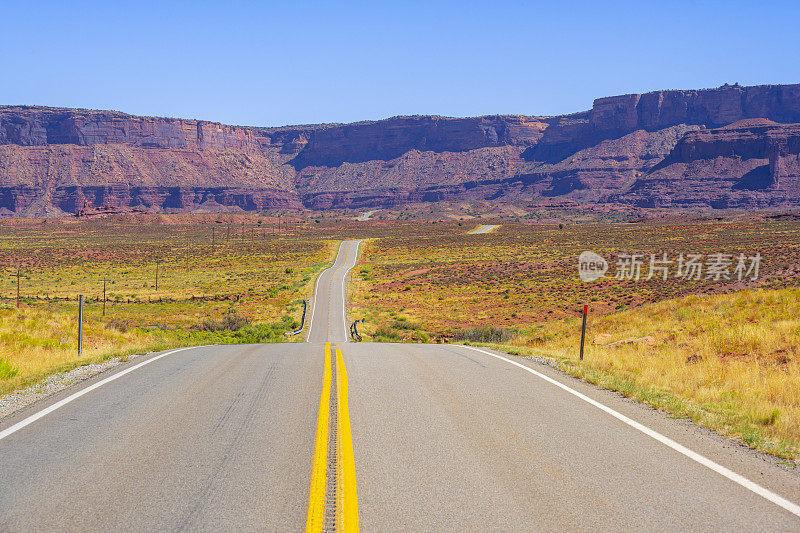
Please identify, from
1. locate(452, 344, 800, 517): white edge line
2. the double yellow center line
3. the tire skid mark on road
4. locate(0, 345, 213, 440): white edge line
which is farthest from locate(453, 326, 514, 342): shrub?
the double yellow center line

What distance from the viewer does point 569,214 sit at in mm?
180000

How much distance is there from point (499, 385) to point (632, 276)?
48760 mm

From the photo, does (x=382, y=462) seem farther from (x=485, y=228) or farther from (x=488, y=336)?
(x=485, y=228)

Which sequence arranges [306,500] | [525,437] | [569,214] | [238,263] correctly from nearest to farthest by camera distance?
1. [306,500]
2. [525,437]
3. [238,263]
4. [569,214]

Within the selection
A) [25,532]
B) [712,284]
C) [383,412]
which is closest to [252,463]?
[25,532]

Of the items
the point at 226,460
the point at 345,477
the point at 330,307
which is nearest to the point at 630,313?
the point at 345,477

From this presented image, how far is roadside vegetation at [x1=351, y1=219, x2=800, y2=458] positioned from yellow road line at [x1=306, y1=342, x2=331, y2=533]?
167 inches

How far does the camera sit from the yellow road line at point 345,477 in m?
4.48

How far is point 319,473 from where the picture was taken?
545 cm

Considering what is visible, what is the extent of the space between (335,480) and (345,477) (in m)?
0.10

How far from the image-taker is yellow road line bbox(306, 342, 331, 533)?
14.7 feet

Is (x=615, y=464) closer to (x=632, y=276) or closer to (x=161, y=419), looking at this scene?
(x=161, y=419)

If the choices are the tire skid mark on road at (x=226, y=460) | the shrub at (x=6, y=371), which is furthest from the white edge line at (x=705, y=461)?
the shrub at (x=6, y=371)

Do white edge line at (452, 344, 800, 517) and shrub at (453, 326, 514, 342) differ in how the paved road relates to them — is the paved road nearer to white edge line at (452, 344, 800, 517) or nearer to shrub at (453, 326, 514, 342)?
shrub at (453, 326, 514, 342)
